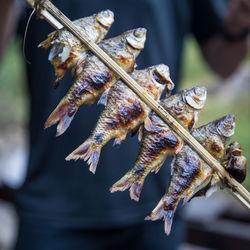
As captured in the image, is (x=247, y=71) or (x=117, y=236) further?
(x=247, y=71)

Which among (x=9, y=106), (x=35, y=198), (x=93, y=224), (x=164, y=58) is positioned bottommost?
(x=9, y=106)

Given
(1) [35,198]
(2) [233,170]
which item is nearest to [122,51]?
(2) [233,170]

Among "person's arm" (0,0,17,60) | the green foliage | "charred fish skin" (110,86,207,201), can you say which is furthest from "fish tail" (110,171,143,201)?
the green foliage

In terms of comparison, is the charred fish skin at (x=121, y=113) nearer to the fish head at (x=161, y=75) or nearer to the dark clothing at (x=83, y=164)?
the fish head at (x=161, y=75)

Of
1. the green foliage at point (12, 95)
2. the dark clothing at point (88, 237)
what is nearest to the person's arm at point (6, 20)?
the dark clothing at point (88, 237)

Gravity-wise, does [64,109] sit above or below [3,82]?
above

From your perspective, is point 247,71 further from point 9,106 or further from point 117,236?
point 117,236

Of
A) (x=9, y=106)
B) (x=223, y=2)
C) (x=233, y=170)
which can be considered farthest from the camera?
(x=9, y=106)

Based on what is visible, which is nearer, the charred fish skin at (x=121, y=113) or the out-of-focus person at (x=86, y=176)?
the charred fish skin at (x=121, y=113)
